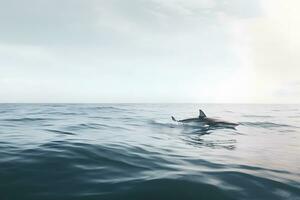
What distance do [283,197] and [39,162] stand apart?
6003 millimetres

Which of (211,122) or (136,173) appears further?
(211,122)

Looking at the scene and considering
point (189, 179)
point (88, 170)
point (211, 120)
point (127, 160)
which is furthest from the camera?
point (211, 120)

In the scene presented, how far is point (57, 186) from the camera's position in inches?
242

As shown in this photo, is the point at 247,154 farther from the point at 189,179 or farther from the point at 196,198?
the point at 196,198

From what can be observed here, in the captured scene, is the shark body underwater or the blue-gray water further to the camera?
the shark body underwater

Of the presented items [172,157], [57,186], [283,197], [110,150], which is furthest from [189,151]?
[57,186]

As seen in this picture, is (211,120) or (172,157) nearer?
(172,157)

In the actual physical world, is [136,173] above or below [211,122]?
above

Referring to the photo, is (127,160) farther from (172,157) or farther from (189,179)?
(189,179)

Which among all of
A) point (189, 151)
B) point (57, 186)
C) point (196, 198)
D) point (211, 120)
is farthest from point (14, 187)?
point (211, 120)

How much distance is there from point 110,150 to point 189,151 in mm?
3184

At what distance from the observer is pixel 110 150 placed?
10.3 meters

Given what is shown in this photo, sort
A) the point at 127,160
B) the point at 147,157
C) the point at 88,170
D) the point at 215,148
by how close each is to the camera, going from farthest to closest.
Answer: the point at 215,148, the point at 147,157, the point at 127,160, the point at 88,170

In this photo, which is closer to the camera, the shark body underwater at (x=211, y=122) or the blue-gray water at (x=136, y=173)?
the blue-gray water at (x=136, y=173)
